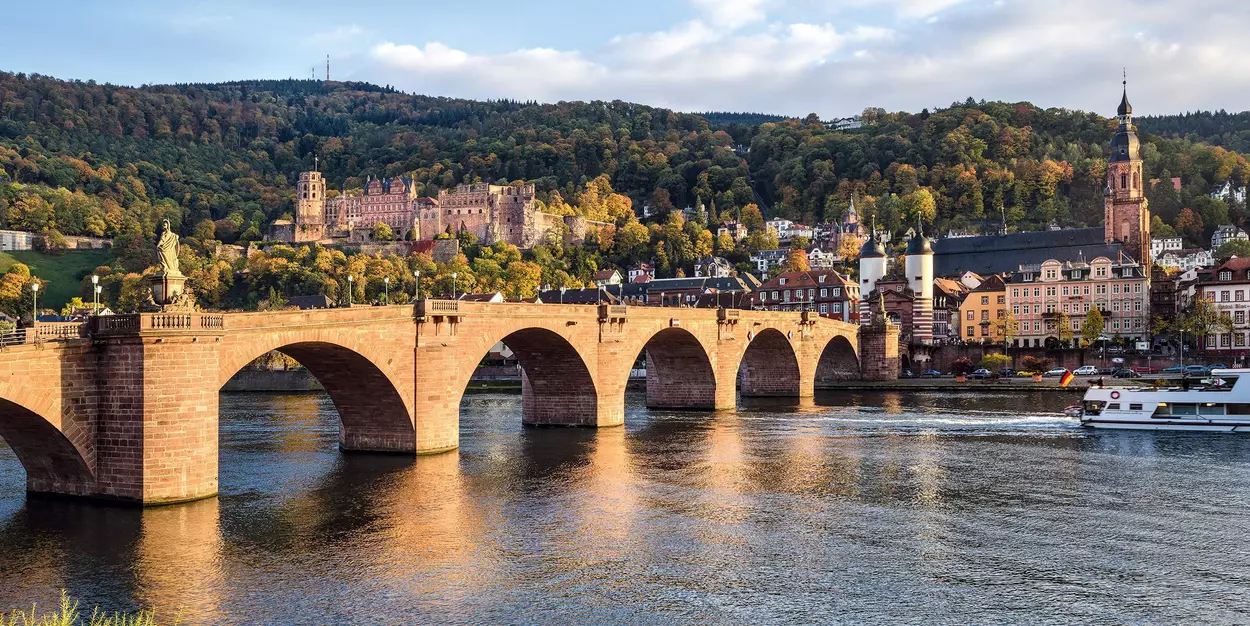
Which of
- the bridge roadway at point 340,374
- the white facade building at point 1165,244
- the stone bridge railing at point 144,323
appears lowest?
the bridge roadway at point 340,374

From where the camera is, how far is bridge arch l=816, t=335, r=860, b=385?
9175 cm

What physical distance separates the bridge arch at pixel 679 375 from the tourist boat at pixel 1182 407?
20935 mm

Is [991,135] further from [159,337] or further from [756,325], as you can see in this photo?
[159,337]

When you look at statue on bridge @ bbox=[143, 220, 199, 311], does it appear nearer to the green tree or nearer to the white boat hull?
the white boat hull

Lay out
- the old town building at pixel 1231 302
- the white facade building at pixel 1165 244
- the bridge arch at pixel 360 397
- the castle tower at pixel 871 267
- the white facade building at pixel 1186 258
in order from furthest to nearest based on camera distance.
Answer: the white facade building at pixel 1165 244, the white facade building at pixel 1186 258, the castle tower at pixel 871 267, the old town building at pixel 1231 302, the bridge arch at pixel 360 397

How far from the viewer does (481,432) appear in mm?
53156

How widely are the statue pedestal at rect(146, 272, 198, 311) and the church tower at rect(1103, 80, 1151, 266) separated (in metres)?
109

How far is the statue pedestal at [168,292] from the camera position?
98.1ft

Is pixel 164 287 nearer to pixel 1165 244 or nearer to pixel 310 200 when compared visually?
pixel 1165 244

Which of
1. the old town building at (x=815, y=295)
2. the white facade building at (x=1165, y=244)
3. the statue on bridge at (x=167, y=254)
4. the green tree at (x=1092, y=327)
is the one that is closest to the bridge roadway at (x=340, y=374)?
the statue on bridge at (x=167, y=254)

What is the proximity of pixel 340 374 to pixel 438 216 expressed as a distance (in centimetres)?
15086

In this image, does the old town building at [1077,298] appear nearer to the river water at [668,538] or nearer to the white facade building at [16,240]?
the river water at [668,538]

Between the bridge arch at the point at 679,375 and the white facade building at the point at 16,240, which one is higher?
the white facade building at the point at 16,240

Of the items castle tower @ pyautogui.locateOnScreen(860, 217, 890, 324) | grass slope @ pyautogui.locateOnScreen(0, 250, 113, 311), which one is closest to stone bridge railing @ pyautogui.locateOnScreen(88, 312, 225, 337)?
castle tower @ pyautogui.locateOnScreen(860, 217, 890, 324)
